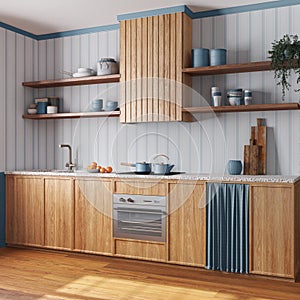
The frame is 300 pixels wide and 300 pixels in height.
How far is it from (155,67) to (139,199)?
1285mm

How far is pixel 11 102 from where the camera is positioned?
199 inches

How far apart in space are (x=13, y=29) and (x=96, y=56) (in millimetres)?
941

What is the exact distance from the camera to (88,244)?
176 inches

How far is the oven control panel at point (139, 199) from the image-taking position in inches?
163

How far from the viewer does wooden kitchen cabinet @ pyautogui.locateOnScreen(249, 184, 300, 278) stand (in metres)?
3.68

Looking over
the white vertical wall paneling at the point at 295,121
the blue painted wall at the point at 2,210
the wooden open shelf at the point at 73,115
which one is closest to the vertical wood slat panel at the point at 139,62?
the wooden open shelf at the point at 73,115

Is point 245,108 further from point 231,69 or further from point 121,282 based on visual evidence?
point 121,282

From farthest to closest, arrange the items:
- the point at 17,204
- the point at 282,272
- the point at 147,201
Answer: the point at 17,204
the point at 147,201
the point at 282,272

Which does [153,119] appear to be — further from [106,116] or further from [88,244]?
[88,244]

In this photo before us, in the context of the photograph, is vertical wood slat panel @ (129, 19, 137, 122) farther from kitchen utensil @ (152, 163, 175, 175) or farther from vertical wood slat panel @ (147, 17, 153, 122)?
kitchen utensil @ (152, 163, 175, 175)

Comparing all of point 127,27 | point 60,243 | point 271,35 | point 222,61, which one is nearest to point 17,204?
point 60,243

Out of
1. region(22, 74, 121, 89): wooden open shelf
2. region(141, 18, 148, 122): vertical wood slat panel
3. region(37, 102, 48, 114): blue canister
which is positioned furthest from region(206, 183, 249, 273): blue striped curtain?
region(37, 102, 48, 114): blue canister

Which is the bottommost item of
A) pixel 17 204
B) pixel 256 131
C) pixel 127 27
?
pixel 17 204

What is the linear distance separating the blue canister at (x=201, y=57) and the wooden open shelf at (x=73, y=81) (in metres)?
0.81
